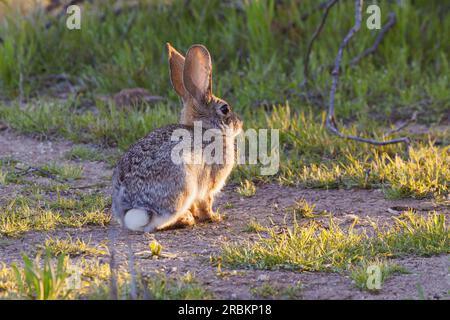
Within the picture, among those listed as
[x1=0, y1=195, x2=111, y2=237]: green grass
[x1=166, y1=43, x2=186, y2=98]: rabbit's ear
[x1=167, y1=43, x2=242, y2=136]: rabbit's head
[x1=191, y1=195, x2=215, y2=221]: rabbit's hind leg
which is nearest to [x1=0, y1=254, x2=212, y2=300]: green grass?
[x1=0, y1=195, x2=111, y2=237]: green grass

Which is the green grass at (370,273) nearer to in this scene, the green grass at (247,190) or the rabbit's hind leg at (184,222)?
the rabbit's hind leg at (184,222)

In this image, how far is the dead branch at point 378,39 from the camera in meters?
8.27

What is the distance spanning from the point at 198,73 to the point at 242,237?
3.77ft

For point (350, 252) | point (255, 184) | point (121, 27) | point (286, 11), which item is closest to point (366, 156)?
point (255, 184)

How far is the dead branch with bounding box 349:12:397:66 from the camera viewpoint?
8.27m

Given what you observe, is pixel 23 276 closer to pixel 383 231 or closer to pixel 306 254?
pixel 306 254

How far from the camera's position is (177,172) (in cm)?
516

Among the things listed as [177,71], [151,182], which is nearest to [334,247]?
[151,182]

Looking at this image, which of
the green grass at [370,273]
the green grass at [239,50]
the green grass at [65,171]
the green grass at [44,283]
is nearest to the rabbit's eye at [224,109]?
the green grass at [65,171]

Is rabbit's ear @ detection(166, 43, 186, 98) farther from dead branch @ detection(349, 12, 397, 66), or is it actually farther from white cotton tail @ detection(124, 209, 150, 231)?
dead branch @ detection(349, 12, 397, 66)

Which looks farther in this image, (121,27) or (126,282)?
(121,27)

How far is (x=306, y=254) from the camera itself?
4633mm

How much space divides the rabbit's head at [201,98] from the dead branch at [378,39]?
8.86 ft

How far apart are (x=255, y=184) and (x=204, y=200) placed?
96 centimetres
